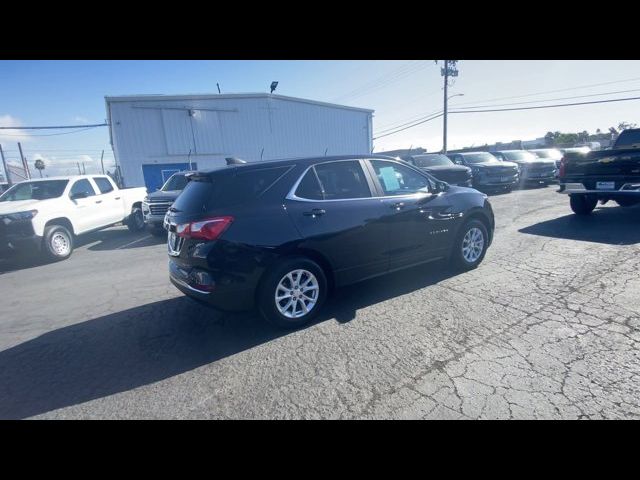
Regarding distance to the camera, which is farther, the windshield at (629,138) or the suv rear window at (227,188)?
the windshield at (629,138)

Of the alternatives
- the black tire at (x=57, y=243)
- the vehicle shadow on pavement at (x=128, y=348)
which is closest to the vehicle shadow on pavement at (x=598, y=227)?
the vehicle shadow on pavement at (x=128, y=348)

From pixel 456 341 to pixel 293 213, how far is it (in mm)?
2073

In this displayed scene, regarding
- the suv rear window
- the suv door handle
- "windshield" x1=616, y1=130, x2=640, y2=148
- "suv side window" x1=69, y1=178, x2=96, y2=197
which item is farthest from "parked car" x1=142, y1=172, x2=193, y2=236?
"windshield" x1=616, y1=130, x2=640, y2=148

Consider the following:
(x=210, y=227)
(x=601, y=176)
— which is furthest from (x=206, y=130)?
(x=601, y=176)

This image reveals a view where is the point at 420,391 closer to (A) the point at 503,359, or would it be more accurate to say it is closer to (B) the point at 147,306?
(A) the point at 503,359

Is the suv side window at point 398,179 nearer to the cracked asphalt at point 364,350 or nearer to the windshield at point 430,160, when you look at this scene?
the cracked asphalt at point 364,350

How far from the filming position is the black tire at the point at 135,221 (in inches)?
405

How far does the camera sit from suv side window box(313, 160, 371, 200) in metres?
3.75

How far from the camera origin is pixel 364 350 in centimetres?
302

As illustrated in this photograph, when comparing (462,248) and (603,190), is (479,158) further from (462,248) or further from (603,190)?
(462,248)

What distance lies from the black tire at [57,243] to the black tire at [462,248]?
8.66 meters
